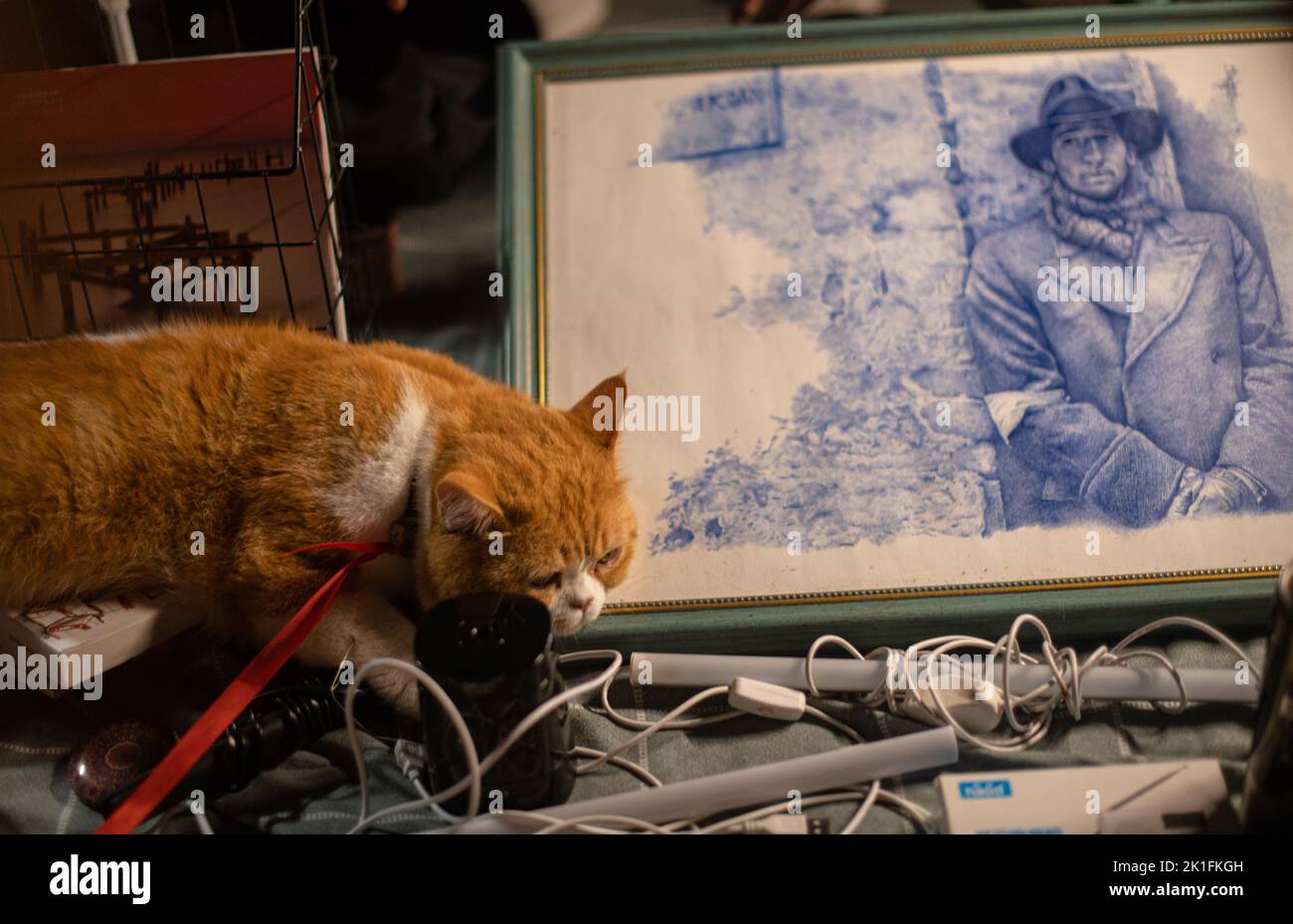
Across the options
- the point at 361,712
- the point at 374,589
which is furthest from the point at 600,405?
the point at 361,712

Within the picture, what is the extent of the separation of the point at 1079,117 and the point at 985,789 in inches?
38.4

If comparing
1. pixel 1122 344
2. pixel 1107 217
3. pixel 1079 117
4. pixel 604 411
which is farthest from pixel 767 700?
pixel 1079 117

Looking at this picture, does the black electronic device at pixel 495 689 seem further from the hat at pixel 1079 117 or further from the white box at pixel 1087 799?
the hat at pixel 1079 117

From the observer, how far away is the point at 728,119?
1398 mm

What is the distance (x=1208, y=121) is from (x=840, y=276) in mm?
559

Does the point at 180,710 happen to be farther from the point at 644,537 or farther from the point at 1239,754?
the point at 1239,754

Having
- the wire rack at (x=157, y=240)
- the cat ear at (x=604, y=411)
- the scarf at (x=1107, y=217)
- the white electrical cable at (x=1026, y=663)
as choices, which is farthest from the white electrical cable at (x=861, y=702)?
the wire rack at (x=157, y=240)

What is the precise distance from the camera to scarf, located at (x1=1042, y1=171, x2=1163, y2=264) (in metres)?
1.28

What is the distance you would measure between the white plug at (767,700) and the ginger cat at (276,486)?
177 millimetres

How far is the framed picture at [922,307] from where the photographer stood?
1140 millimetres

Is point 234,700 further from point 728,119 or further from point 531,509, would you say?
point 728,119

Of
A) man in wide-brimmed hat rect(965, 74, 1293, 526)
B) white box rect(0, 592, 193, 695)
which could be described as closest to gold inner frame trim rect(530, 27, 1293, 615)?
man in wide-brimmed hat rect(965, 74, 1293, 526)

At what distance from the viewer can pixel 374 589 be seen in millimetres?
1089
